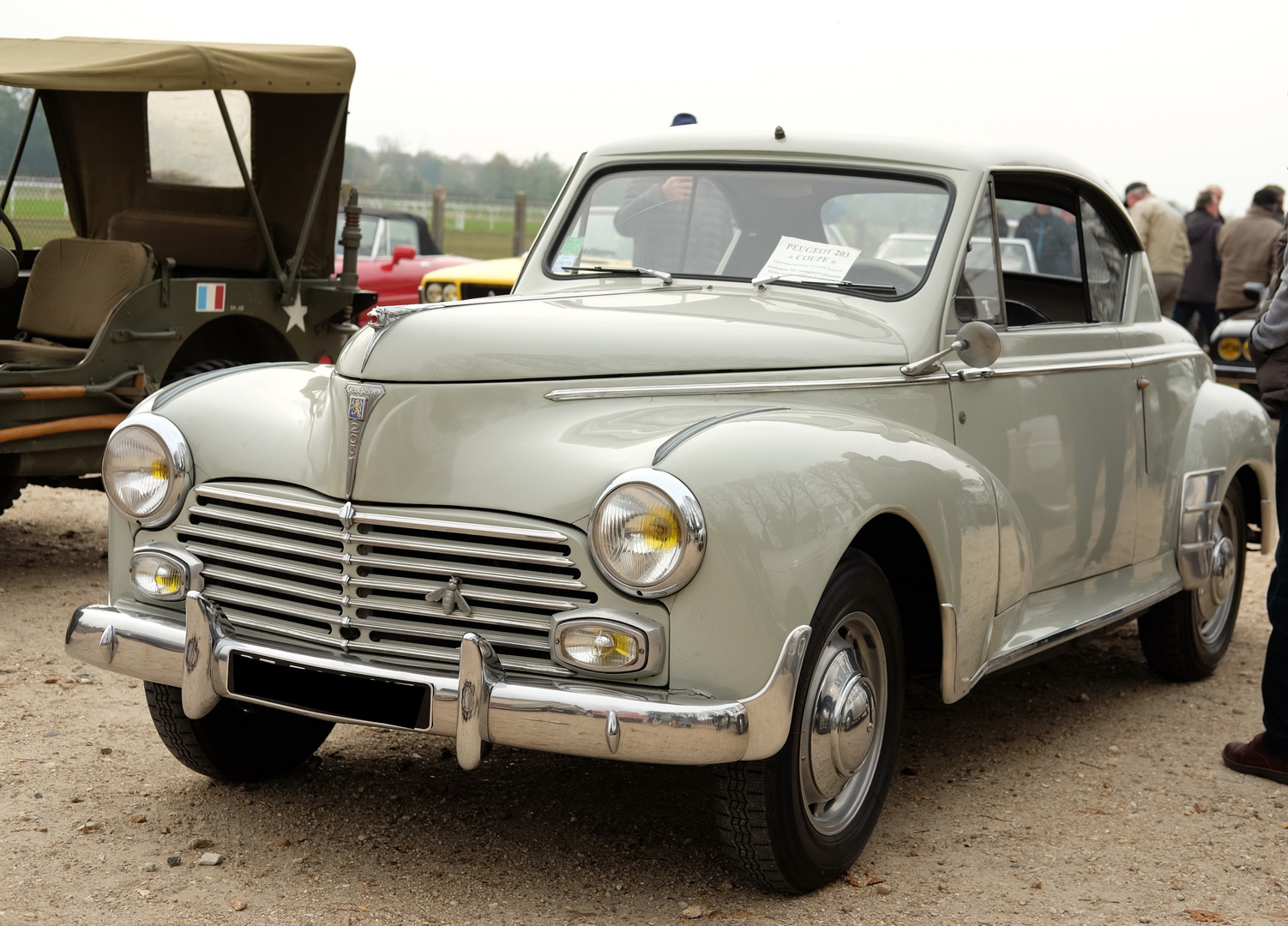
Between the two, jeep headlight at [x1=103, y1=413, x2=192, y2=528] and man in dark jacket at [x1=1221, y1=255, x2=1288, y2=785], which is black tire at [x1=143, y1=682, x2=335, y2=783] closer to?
jeep headlight at [x1=103, y1=413, x2=192, y2=528]

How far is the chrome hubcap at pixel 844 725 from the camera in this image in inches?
121

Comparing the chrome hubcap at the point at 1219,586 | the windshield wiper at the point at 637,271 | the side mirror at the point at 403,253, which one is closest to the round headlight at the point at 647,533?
the windshield wiper at the point at 637,271

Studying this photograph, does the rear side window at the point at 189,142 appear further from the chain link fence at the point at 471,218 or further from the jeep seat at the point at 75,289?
the chain link fence at the point at 471,218

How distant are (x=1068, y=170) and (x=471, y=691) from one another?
282cm

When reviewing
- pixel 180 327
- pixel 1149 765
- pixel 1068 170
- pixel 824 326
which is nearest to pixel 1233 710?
pixel 1149 765

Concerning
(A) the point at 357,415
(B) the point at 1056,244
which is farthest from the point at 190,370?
(B) the point at 1056,244

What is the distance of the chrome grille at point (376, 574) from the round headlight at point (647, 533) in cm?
9

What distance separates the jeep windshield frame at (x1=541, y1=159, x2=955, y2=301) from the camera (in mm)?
3980

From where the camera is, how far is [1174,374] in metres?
4.87

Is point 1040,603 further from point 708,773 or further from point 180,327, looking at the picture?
point 180,327

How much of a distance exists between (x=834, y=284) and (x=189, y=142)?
15.7ft

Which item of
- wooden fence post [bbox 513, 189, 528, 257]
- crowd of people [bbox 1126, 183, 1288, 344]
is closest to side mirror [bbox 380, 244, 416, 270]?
crowd of people [bbox 1126, 183, 1288, 344]

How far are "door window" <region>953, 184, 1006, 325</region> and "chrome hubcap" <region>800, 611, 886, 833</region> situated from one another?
44.0 inches

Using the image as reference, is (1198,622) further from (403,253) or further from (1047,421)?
(403,253)
